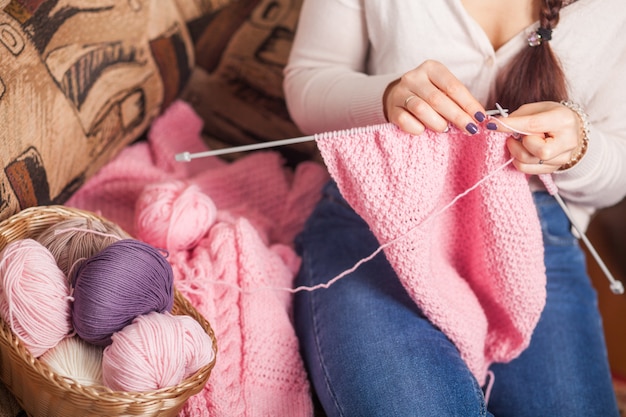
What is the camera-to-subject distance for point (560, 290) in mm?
1116

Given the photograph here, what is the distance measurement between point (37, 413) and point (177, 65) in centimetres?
72

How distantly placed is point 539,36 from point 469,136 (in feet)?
0.67

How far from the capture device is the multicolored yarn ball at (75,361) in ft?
2.61

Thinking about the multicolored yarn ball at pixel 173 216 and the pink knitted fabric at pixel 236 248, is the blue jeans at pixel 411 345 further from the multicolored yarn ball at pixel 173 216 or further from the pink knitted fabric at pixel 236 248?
the multicolored yarn ball at pixel 173 216

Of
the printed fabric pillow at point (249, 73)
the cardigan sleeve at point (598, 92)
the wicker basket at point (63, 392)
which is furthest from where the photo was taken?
the printed fabric pillow at point (249, 73)

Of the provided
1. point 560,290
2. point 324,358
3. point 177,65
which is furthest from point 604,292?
point 177,65

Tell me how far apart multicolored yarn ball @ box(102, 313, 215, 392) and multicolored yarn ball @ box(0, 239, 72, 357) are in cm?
8

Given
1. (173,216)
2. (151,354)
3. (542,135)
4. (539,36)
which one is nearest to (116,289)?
(151,354)

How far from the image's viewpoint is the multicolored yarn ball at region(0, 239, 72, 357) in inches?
30.7

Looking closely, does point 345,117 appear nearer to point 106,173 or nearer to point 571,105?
point 571,105

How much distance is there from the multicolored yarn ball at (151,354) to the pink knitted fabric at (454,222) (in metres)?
0.30

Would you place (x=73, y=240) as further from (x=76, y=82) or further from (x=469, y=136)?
(x=469, y=136)

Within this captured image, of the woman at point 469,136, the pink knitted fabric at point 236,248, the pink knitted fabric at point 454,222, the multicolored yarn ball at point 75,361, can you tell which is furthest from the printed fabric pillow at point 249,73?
the multicolored yarn ball at point 75,361

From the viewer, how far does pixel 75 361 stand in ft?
2.65
